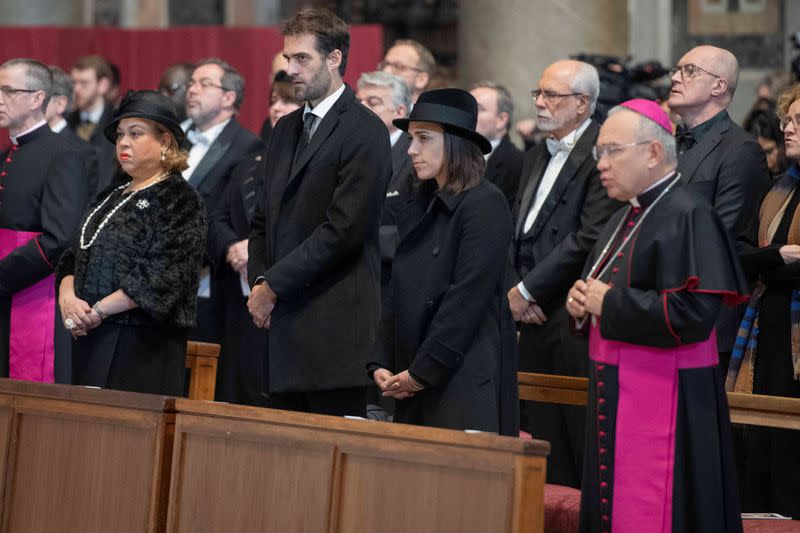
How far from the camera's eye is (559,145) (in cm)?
566

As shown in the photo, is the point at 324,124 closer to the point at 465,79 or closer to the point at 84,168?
the point at 84,168

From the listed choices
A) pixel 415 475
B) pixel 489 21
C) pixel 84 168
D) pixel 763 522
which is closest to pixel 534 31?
pixel 489 21

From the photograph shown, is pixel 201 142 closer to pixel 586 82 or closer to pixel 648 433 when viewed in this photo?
pixel 586 82

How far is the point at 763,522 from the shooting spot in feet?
14.3

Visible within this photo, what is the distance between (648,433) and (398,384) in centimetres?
81

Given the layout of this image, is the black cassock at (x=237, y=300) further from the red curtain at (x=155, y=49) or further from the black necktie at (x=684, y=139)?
the red curtain at (x=155, y=49)

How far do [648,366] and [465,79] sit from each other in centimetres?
566

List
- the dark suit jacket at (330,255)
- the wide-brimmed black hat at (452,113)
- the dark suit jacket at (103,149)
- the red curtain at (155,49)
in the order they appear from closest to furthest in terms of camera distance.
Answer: the wide-brimmed black hat at (452,113) < the dark suit jacket at (330,255) < the dark suit jacket at (103,149) < the red curtain at (155,49)

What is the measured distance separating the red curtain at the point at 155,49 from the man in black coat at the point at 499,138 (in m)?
2.53

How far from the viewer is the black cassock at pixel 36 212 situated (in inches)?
235

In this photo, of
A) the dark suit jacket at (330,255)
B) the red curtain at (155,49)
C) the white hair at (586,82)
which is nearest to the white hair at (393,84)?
the white hair at (586,82)

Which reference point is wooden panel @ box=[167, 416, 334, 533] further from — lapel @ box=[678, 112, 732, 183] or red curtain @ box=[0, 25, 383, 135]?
red curtain @ box=[0, 25, 383, 135]

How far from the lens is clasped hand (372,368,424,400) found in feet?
14.2

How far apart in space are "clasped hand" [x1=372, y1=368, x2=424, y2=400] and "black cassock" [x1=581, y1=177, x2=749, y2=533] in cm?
61
